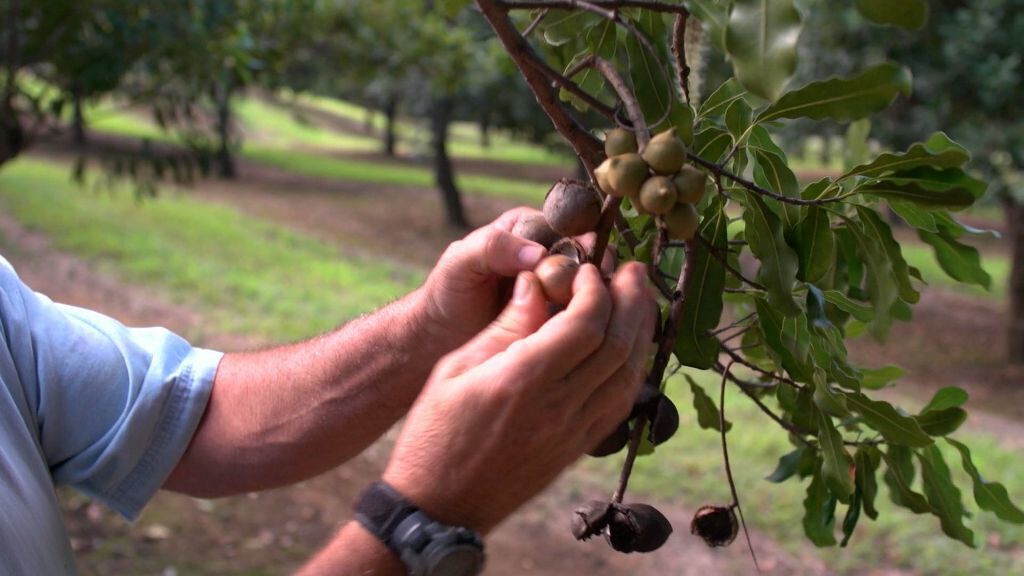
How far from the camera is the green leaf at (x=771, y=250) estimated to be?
125 centimetres

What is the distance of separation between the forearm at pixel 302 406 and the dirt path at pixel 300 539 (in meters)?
2.70

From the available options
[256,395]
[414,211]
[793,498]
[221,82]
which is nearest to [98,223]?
[414,211]

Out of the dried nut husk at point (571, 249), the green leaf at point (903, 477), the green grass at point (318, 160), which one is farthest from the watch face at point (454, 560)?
the green grass at point (318, 160)

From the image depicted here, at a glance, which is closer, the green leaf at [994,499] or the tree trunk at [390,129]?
the green leaf at [994,499]

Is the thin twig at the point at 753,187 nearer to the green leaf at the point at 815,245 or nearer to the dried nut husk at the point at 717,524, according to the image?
the green leaf at the point at 815,245

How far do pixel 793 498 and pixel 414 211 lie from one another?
12.9 meters

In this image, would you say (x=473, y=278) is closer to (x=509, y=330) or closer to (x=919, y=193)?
(x=509, y=330)

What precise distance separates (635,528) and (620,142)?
0.47 meters

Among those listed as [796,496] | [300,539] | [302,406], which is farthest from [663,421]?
[796,496]

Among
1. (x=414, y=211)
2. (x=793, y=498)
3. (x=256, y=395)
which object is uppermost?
(x=256, y=395)

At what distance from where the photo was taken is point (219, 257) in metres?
11.2

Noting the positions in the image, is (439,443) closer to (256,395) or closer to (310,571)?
(310,571)

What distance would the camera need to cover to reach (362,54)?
6770 mm

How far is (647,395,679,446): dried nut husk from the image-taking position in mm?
1201
